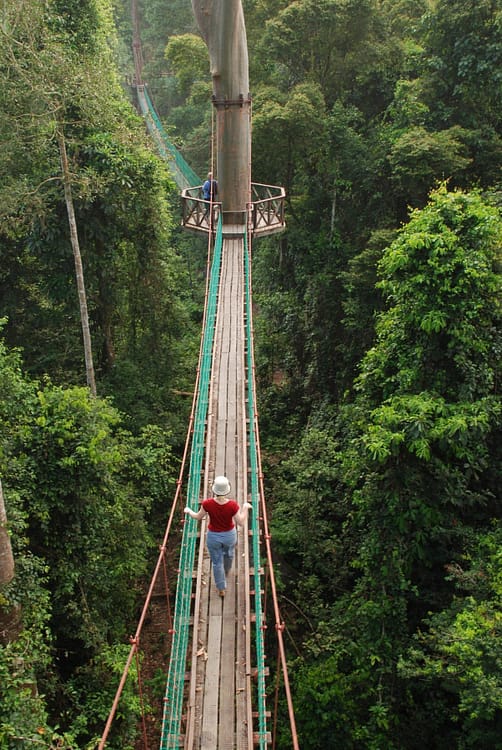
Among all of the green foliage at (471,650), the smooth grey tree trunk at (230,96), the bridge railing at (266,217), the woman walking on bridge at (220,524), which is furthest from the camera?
the bridge railing at (266,217)

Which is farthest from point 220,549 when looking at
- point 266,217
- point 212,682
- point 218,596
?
point 266,217

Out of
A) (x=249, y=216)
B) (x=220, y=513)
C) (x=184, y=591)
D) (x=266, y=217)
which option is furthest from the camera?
(x=266, y=217)

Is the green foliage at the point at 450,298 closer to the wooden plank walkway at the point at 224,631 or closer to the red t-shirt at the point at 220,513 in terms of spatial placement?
the wooden plank walkway at the point at 224,631

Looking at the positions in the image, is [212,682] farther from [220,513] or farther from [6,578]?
[6,578]

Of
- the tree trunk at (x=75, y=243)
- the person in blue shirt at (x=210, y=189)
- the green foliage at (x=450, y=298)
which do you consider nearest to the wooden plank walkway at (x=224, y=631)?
the green foliage at (x=450, y=298)

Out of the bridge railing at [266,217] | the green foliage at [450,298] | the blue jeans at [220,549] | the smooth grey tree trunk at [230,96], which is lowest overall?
the blue jeans at [220,549]

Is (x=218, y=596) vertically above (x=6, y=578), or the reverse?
(x=6, y=578)
